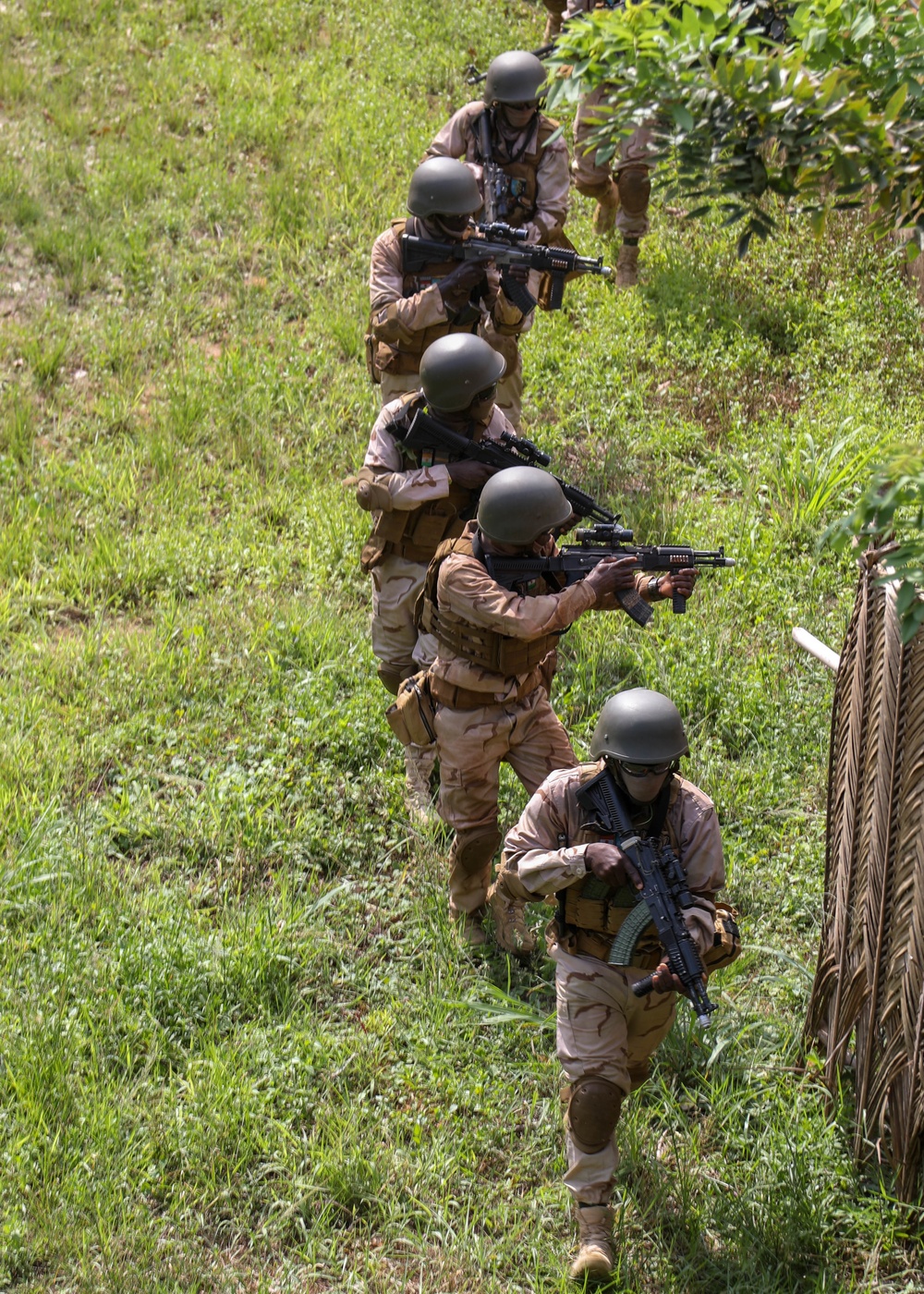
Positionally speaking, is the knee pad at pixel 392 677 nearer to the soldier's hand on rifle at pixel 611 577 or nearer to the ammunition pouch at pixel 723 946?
the soldier's hand on rifle at pixel 611 577

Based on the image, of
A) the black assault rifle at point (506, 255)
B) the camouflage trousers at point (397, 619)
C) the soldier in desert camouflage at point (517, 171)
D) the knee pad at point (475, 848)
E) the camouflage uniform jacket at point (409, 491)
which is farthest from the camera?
the soldier in desert camouflage at point (517, 171)

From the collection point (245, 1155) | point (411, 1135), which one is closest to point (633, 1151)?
point (411, 1135)

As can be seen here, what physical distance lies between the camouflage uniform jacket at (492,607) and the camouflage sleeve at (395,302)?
6.36 ft

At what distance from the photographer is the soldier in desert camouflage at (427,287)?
666cm

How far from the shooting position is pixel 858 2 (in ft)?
9.53

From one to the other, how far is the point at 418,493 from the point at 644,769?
212 centimetres

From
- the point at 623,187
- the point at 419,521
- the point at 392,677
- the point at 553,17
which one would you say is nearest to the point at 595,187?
the point at 623,187

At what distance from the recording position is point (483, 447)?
5.86 metres

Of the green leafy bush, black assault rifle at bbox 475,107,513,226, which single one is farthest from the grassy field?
the green leafy bush

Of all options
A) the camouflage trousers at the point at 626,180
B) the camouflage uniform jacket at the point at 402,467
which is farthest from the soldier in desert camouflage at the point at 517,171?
the camouflage uniform jacket at the point at 402,467

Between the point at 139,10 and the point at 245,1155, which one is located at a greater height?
the point at 139,10

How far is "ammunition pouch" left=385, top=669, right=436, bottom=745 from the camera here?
5.43m

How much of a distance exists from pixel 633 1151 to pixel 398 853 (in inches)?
75.3

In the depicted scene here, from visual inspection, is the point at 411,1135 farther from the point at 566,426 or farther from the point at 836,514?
the point at 566,426
